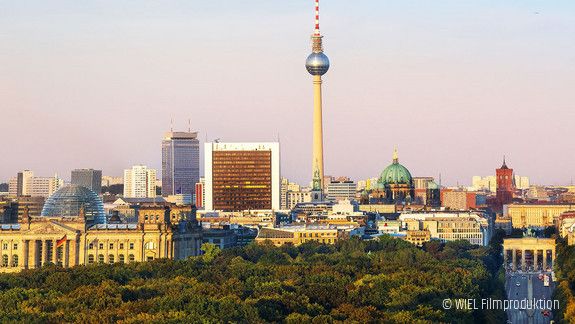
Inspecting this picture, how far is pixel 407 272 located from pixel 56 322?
5412 cm

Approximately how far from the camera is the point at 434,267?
572ft

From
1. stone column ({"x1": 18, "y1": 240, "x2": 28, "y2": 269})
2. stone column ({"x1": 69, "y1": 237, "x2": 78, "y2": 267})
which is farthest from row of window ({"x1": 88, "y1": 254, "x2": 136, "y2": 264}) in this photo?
stone column ({"x1": 18, "y1": 240, "x2": 28, "y2": 269})

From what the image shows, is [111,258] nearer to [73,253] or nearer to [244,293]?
[73,253]

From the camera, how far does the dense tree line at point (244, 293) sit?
11475 centimetres

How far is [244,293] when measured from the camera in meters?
136

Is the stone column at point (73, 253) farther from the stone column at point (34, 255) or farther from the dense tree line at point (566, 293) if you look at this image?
the dense tree line at point (566, 293)

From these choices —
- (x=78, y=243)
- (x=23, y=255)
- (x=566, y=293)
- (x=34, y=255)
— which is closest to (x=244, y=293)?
(x=566, y=293)

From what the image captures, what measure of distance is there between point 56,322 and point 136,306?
464 inches

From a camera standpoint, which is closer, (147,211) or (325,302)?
(325,302)

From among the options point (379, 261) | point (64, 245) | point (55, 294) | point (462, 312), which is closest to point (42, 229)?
point (64, 245)

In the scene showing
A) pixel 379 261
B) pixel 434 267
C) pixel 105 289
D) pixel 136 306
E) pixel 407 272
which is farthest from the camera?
pixel 379 261

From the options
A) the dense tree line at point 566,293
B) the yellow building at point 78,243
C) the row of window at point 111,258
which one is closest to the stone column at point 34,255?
the yellow building at point 78,243

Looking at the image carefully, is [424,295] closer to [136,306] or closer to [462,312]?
[462,312]

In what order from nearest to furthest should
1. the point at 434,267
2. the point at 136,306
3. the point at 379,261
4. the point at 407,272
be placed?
the point at 136,306 < the point at 407,272 < the point at 434,267 < the point at 379,261
